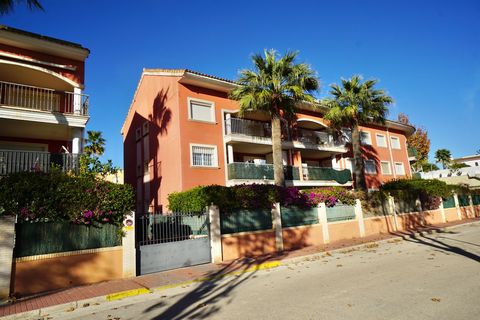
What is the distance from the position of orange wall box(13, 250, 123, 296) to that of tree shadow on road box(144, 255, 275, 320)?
2.80 m

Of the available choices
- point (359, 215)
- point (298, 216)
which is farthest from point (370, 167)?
point (298, 216)

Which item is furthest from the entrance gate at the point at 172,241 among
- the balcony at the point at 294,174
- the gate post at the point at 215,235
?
the balcony at the point at 294,174

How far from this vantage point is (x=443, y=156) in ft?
193

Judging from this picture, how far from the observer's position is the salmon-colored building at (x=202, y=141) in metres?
18.9

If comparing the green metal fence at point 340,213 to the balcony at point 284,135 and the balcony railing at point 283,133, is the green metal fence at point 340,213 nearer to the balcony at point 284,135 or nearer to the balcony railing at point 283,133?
the balcony at point 284,135

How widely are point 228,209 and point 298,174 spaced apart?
11316mm

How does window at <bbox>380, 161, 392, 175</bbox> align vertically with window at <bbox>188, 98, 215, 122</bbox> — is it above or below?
below

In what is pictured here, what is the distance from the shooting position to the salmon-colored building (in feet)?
61.9

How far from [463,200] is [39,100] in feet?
106

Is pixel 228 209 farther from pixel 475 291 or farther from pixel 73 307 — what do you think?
pixel 475 291

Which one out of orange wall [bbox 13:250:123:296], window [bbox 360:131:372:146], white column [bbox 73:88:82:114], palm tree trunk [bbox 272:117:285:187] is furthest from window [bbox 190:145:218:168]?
window [bbox 360:131:372:146]

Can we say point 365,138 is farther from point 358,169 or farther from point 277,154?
point 277,154

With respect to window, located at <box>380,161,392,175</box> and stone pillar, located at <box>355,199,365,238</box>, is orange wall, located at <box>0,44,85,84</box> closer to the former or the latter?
stone pillar, located at <box>355,199,365,238</box>

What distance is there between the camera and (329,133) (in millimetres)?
27203
